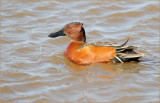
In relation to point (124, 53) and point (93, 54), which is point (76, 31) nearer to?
point (93, 54)

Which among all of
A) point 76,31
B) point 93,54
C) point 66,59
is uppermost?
point 76,31

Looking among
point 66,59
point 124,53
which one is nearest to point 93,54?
point 124,53

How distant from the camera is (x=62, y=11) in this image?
32.9ft

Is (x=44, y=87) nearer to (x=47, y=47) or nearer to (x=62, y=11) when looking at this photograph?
(x=47, y=47)

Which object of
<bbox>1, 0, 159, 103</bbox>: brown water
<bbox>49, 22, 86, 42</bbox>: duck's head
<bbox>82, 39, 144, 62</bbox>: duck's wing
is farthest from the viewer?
<bbox>49, 22, 86, 42</bbox>: duck's head

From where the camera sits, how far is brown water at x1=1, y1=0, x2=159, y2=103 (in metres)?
5.61

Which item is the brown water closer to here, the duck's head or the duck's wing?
the duck's wing

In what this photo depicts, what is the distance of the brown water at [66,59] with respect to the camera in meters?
5.61

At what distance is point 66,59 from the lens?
7246mm

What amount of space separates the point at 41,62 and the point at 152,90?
242 centimetres

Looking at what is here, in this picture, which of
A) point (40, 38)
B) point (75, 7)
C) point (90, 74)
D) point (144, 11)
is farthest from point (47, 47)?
point (144, 11)

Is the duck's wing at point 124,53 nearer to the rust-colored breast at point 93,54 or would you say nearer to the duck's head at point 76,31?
the rust-colored breast at point 93,54

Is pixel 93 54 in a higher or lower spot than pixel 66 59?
higher

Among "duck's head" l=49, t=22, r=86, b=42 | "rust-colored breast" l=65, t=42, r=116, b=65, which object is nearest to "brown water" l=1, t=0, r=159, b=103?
"rust-colored breast" l=65, t=42, r=116, b=65
